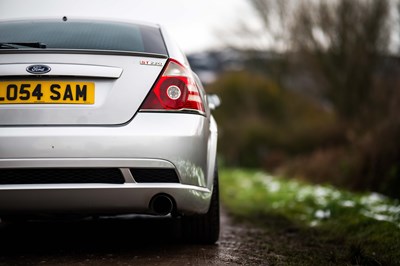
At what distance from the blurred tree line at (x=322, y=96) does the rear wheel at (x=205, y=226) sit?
4412 mm

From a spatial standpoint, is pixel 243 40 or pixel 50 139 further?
pixel 243 40

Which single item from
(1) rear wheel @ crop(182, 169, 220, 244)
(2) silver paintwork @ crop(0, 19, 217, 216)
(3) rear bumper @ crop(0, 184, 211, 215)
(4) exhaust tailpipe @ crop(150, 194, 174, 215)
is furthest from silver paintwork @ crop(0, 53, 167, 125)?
(1) rear wheel @ crop(182, 169, 220, 244)

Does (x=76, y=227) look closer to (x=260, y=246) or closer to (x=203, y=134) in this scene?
(x=260, y=246)

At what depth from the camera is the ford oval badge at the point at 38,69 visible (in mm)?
3051

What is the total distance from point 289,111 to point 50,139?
25.4m

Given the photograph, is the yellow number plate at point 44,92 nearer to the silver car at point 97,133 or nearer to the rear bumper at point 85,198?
the silver car at point 97,133

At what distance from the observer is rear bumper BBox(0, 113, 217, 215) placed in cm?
295

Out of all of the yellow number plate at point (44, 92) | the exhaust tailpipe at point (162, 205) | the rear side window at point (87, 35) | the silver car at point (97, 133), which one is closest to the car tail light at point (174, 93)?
the silver car at point (97, 133)

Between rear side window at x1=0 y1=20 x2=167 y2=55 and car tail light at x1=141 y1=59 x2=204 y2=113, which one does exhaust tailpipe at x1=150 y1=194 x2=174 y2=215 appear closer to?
car tail light at x1=141 y1=59 x2=204 y2=113

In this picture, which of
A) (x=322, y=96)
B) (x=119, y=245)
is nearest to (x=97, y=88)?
(x=119, y=245)

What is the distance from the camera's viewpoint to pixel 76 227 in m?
4.81

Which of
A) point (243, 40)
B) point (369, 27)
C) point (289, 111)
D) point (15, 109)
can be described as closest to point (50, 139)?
point (15, 109)

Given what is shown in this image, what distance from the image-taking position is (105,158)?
3.00 meters

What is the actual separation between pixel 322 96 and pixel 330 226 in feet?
54.4
